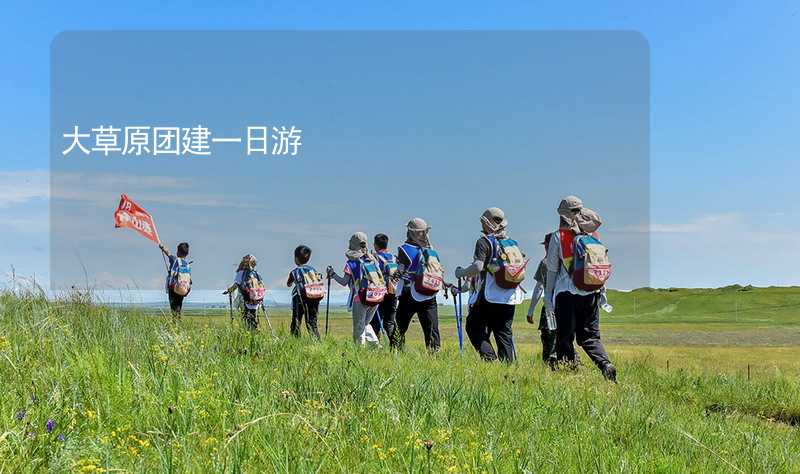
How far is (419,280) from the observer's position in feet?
39.7

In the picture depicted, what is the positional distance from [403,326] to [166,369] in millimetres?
7193

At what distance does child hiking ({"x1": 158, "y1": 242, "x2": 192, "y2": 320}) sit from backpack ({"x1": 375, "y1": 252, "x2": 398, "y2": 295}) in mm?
6019

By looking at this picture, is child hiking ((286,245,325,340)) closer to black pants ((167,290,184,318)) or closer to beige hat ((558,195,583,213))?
black pants ((167,290,184,318))

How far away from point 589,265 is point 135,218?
12.1 metres

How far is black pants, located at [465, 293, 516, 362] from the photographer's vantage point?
10.7 meters

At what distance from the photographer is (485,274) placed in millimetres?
10680

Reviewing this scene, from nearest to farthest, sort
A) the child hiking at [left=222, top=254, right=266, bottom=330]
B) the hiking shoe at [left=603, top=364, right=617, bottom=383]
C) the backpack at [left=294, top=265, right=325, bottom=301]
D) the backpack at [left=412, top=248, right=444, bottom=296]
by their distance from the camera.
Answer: the hiking shoe at [left=603, top=364, right=617, bottom=383], the backpack at [left=412, top=248, right=444, bottom=296], the backpack at [left=294, top=265, right=325, bottom=301], the child hiking at [left=222, top=254, right=266, bottom=330]

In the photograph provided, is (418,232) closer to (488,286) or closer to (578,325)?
(488,286)

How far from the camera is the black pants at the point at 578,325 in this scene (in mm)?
9305

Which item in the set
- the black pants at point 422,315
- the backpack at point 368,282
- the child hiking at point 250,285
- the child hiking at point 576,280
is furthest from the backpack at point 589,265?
the child hiking at point 250,285

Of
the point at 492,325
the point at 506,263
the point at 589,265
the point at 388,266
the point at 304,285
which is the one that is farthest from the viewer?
the point at 304,285

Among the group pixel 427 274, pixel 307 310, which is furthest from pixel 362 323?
pixel 307 310

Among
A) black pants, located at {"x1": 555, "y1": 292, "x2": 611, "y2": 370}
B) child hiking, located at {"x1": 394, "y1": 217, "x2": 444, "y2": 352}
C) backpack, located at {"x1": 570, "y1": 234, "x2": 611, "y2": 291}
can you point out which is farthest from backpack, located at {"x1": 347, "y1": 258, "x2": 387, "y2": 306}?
backpack, located at {"x1": 570, "y1": 234, "x2": 611, "y2": 291}

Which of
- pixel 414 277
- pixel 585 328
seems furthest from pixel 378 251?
pixel 585 328
